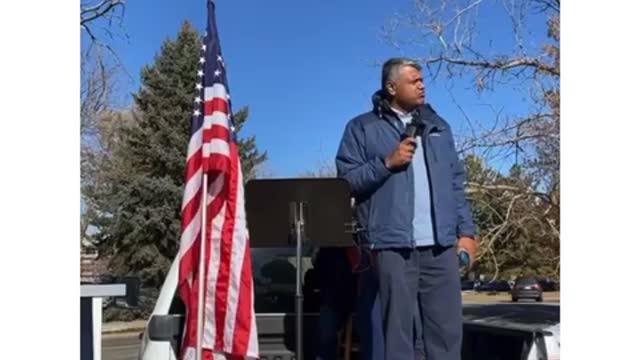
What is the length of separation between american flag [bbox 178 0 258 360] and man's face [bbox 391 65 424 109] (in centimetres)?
72

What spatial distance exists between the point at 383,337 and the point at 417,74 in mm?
1063

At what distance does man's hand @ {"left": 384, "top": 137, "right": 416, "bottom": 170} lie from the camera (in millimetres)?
3191

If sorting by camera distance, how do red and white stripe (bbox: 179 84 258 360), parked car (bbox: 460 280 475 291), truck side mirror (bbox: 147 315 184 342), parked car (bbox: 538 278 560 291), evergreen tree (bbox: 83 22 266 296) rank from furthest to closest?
evergreen tree (bbox: 83 22 266 296), parked car (bbox: 538 278 560 291), parked car (bbox: 460 280 475 291), truck side mirror (bbox: 147 315 184 342), red and white stripe (bbox: 179 84 258 360)

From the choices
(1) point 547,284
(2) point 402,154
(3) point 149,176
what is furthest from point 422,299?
(3) point 149,176

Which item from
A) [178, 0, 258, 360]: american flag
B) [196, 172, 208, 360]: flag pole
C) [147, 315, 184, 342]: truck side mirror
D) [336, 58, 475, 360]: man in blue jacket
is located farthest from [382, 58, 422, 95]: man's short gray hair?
[147, 315, 184, 342]: truck side mirror

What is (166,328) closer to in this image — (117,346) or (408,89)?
(408,89)

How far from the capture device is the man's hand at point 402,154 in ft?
10.5

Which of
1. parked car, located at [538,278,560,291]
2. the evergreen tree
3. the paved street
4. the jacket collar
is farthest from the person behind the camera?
the evergreen tree

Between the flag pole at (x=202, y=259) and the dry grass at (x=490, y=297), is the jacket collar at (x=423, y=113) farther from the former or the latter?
the dry grass at (x=490, y=297)

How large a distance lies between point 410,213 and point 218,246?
0.84m

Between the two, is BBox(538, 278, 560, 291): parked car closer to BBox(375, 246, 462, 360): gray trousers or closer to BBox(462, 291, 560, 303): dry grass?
BBox(462, 291, 560, 303): dry grass

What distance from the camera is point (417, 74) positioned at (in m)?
3.45
